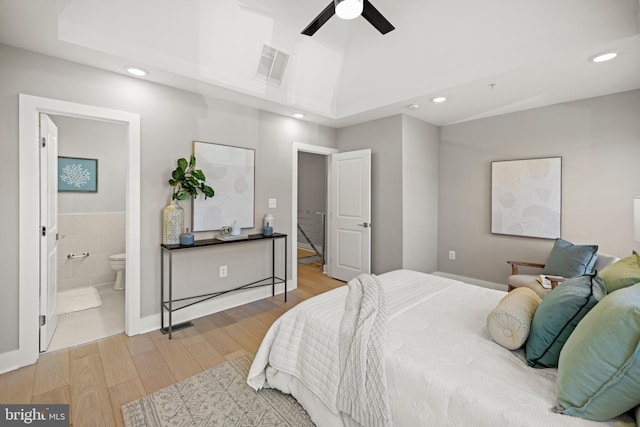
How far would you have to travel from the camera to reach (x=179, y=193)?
2.89 m

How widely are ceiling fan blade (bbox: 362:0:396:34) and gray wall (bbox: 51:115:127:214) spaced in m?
3.49

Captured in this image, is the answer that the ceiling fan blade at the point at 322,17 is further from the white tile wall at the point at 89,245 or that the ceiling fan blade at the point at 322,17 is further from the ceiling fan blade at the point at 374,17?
the white tile wall at the point at 89,245

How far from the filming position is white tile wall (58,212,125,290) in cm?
398

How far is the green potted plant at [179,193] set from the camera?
113 inches

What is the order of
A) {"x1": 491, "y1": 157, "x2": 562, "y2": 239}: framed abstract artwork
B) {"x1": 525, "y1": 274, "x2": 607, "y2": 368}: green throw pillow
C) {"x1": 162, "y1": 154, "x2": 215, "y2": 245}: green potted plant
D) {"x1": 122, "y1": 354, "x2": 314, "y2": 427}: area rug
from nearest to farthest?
1. {"x1": 525, "y1": 274, "x2": 607, "y2": 368}: green throw pillow
2. {"x1": 122, "y1": 354, "x2": 314, "y2": 427}: area rug
3. {"x1": 162, "y1": 154, "x2": 215, "y2": 245}: green potted plant
4. {"x1": 491, "y1": 157, "x2": 562, "y2": 239}: framed abstract artwork

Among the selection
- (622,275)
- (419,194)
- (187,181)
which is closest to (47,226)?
(187,181)

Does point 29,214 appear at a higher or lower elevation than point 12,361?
higher

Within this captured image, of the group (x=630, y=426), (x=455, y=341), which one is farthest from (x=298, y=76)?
(x=630, y=426)

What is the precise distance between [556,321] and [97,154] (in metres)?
5.27

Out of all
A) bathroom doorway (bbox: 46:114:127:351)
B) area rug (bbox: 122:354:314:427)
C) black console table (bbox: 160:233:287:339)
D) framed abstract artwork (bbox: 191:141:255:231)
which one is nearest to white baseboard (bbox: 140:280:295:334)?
black console table (bbox: 160:233:287:339)

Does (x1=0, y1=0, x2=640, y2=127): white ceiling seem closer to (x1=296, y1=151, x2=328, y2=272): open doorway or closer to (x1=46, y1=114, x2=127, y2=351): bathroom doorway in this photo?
(x1=46, y1=114, x2=127, y2=351): bathroom doorway

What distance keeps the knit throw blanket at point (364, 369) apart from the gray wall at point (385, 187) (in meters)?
2.48

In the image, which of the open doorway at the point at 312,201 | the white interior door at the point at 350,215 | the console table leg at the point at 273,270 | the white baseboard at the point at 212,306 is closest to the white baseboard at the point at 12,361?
the white baseboard at the point at 212,306

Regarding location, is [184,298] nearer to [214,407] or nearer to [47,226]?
[47,226]
